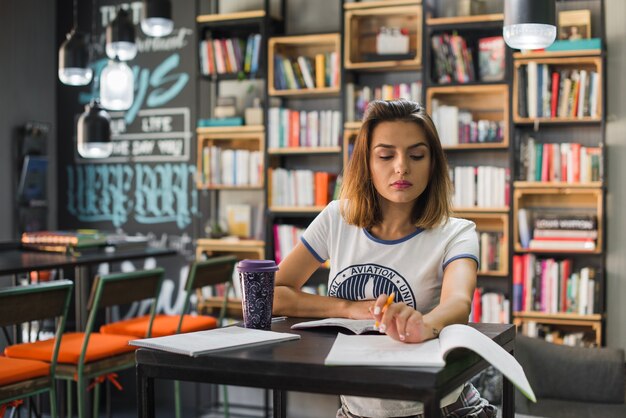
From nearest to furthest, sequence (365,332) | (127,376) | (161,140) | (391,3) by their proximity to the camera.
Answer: (365,332) < (391,3) < (127,376) < (161,140)

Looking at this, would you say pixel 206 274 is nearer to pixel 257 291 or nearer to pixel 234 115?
pixel 234 115

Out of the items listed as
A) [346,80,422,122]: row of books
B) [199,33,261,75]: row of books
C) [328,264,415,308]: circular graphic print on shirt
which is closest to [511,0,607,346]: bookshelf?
[346,80,422,122]: row of books

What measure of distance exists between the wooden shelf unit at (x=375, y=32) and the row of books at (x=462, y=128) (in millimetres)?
345

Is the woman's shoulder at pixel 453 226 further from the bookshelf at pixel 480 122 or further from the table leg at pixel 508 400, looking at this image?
the bookshelf at pixel 480 122

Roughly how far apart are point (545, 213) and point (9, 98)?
3.87 meters

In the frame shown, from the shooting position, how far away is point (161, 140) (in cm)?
598

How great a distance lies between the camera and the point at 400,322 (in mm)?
1458

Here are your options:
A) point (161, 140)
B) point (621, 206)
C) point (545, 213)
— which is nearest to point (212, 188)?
point (161, 140)

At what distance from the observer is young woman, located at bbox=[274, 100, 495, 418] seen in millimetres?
1891

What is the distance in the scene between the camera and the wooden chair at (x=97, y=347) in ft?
11.6

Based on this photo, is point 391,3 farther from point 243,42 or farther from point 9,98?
point 9,98

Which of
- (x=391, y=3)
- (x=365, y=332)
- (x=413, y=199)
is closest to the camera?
(x=365, y=332)

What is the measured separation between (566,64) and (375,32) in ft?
3.92

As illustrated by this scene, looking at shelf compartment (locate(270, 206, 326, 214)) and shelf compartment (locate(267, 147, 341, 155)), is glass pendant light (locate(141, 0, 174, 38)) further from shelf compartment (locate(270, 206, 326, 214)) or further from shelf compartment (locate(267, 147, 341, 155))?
shelf compartment (locate(270, 206, 326, 214))
